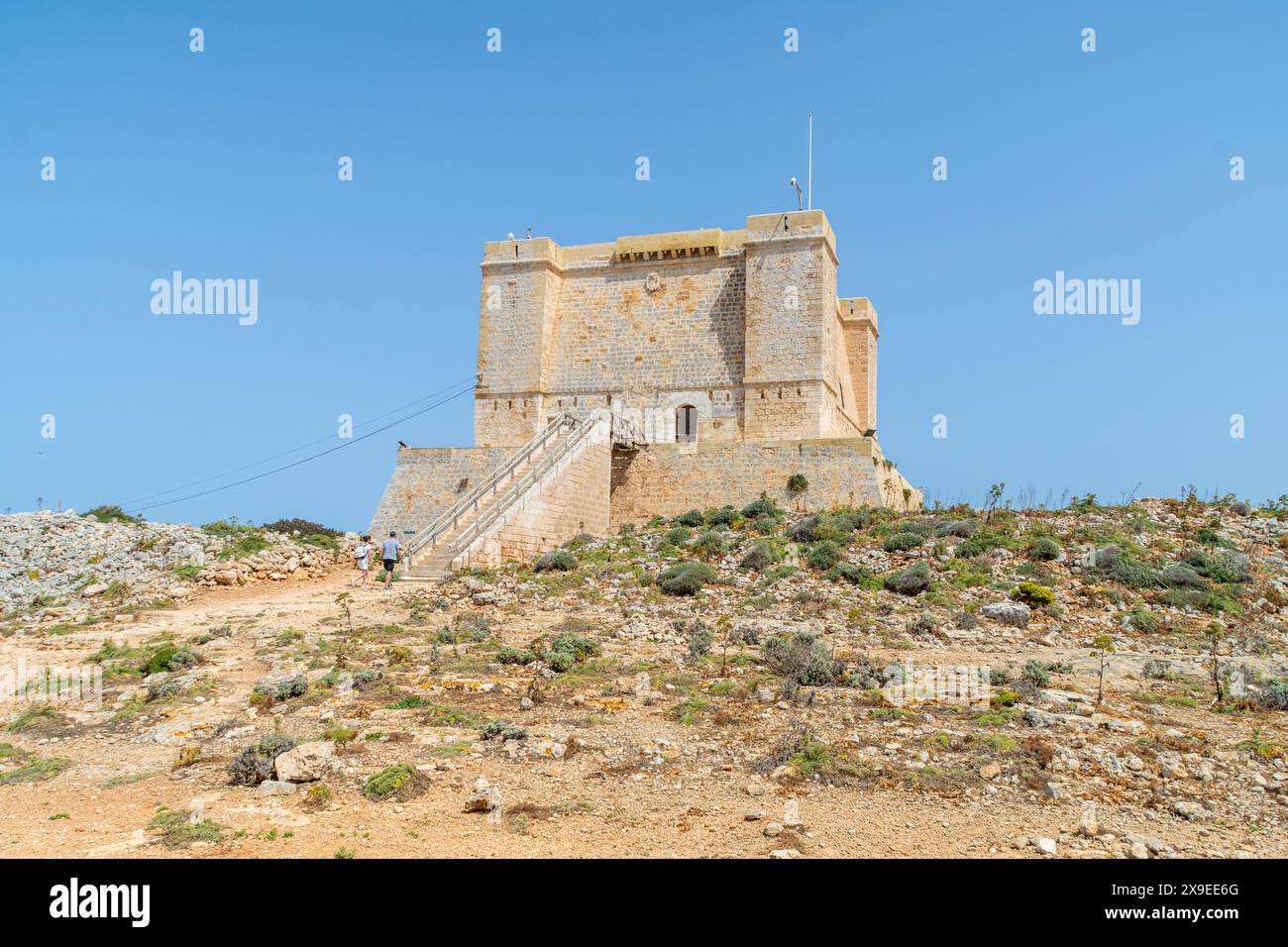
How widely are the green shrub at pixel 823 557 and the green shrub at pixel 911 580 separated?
1597mm

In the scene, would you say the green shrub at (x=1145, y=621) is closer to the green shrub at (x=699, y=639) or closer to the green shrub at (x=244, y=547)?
the green shrub at (x=699, y=639)

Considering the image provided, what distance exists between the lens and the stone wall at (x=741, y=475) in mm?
24562

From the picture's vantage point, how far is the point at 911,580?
1630cm

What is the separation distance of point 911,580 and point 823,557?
2.35 metres

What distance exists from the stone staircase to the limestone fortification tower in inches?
2.9

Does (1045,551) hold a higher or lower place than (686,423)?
lower

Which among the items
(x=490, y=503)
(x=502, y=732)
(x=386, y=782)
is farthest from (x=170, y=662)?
(x=490, y=503)

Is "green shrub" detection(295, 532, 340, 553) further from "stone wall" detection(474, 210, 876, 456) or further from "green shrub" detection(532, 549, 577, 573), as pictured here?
"stone wall" detection(474, 210, 876, 456)

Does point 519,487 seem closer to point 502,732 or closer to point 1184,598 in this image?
point 502,732

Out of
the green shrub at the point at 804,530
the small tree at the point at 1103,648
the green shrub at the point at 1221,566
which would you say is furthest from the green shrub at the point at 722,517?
the small tree at the point at 1103,648

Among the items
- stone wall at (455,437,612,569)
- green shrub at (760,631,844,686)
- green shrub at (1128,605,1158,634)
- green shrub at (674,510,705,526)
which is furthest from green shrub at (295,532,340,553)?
green shrub at (1128,605,1158,634)

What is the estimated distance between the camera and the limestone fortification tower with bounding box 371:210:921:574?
81.0 feet
